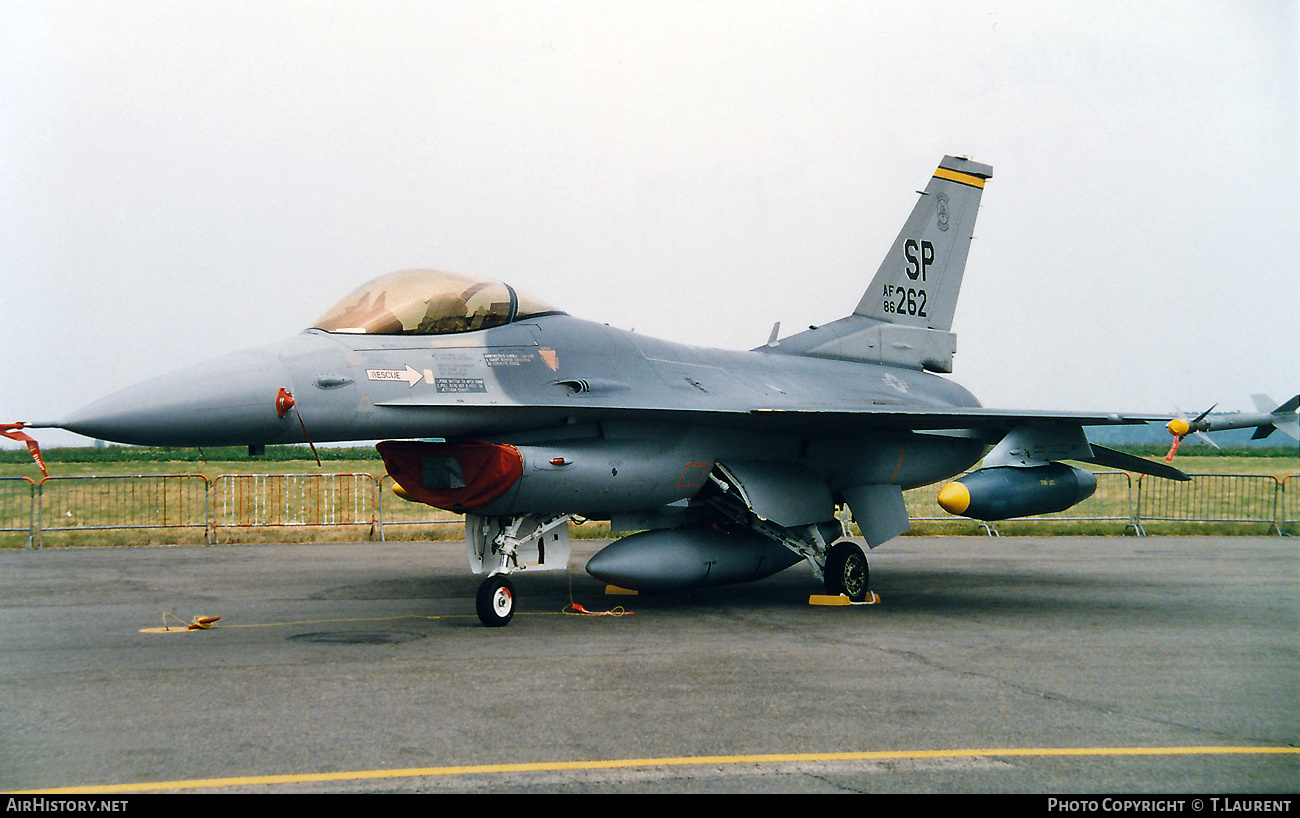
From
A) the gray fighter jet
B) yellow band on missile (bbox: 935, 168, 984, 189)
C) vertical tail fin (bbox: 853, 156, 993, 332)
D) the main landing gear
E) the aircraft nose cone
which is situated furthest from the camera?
yellow band on missile (bbox: 935, 168, 984, 189)

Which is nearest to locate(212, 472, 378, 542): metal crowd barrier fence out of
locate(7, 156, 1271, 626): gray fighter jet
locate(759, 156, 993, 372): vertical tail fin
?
locate(7, 156, 1271, 626): gray fighter jet

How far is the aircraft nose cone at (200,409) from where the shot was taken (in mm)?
6746

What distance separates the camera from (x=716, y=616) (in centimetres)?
968

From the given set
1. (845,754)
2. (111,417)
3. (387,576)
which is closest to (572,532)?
(387,576)

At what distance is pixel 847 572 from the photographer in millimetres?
10945

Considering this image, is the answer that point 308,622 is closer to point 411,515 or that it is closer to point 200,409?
point 200,409

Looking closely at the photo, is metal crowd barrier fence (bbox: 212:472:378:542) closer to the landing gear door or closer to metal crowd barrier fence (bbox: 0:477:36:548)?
metal crowd barrier fence (bbox: 0:477:36:548)

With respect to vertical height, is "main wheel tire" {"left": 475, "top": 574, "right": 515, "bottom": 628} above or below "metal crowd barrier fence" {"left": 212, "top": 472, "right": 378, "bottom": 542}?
above

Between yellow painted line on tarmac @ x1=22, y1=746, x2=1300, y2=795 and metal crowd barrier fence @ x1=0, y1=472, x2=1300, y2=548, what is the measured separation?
12.4m

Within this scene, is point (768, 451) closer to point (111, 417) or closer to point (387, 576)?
point (387, 576)

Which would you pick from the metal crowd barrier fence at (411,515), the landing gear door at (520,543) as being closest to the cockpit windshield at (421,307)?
the landing gear door at (520,543)

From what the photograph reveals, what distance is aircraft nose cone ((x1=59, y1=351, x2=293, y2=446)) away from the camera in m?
6.75

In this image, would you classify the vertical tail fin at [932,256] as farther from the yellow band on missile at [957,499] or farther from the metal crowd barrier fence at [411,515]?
the metal crowd barrier fence at [411,515]
